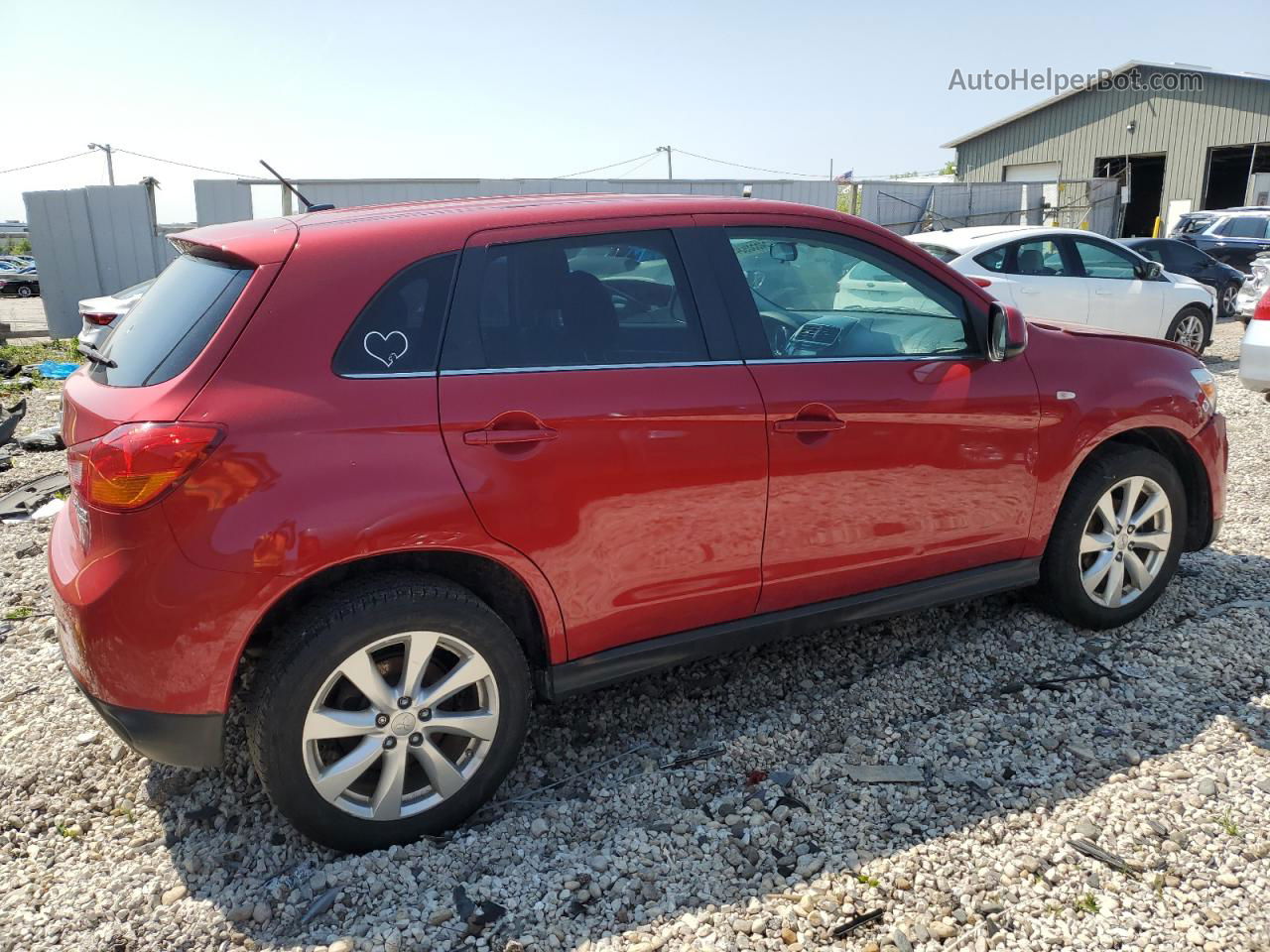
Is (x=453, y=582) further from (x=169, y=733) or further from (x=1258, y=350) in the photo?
(x=1258, y=350)

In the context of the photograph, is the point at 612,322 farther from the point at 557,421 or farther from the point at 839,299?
the point at 839,299

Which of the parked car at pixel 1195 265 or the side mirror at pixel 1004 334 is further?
the parked car at pixel 1195 265

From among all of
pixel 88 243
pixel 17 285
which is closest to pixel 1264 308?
pixel 88 243

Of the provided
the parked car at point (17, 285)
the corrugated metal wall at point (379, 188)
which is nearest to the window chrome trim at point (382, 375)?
the corrugated metal wall at point (379, 188)

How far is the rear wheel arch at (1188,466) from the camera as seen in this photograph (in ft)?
13.4

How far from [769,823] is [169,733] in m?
1.73

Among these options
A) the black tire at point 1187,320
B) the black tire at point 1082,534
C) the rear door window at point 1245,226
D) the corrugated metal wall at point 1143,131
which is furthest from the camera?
the corrugated metal wall at point 1143,131

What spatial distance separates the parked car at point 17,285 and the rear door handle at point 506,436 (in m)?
33.3

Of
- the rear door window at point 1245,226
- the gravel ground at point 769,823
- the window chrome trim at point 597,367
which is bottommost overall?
the gravel ground at point 769,823

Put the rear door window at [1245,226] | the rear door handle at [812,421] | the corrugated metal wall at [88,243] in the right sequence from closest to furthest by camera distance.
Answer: the rear door handle at [812,421]
the corrugated metal wall at [88,243]
the rear door window at [1245,226]

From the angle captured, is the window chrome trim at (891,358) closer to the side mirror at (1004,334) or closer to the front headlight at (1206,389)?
the side mirror at (1004,334)

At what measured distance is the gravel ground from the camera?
99.5 inches

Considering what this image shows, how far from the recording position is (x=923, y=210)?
21469 millimetres

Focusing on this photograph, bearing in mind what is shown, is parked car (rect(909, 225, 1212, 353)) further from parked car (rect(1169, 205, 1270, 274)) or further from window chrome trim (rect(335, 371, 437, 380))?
parked car (rect(1169, 205, 1270, 274))
